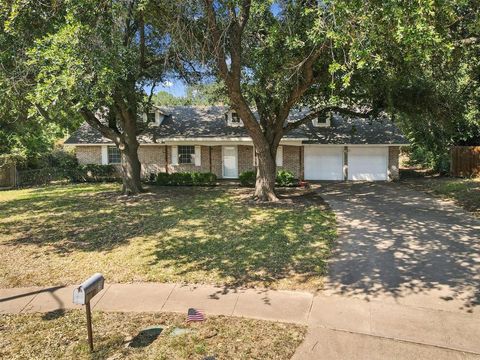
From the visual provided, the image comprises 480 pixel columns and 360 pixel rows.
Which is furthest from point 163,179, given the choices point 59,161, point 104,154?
point 59,161

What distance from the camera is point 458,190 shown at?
666 inches

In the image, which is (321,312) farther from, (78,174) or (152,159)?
(78,174)

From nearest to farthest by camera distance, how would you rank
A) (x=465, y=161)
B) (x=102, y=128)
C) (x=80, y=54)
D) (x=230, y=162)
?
(x=80, y=54) < (x=102, y=128) < (x=465, y=161) < (x=230, y=162)

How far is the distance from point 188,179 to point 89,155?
8217 millimetres

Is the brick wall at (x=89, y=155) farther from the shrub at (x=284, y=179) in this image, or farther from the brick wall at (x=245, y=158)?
the shrub at (x=284, y=179)

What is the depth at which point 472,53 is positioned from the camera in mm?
12930

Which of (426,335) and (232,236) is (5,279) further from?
(426,335)

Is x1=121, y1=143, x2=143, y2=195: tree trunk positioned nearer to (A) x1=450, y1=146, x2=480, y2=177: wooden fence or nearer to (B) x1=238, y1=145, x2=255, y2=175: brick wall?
(B) x1=238, y1=145, x2=255, y2=175: brick wall

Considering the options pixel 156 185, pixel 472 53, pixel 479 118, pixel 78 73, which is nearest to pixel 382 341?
pixel 78 73

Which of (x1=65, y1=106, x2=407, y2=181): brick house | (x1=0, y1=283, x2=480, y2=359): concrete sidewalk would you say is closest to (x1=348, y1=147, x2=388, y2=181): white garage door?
(x1=65, y1=106, x2=407, y2=181): brick house

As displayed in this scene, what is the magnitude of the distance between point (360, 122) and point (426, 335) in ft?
69.0

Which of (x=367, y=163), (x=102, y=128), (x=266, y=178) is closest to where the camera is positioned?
(x=266, y=178)

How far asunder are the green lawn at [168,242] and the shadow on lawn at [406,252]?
1.79ft

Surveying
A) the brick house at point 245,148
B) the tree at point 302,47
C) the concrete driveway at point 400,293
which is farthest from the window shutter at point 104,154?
the concrete driveway at point 400,293
